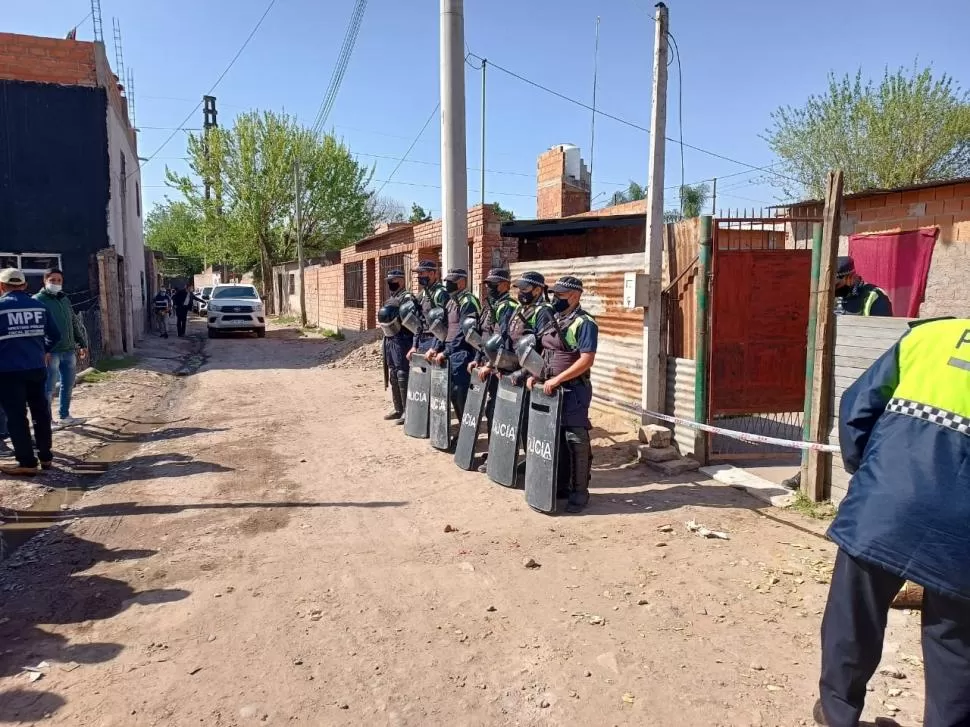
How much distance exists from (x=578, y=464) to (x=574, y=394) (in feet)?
1.74

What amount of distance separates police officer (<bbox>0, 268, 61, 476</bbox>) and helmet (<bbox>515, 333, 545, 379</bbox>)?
4319 mm

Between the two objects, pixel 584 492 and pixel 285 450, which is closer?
pixel 584 492

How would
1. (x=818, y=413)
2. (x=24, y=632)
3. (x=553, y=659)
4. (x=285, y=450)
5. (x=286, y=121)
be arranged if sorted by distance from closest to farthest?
(x=553, y=659)
(x=24, y=632)
(x=818, y=413)
(x=285, y=450)
(x=286, y=121)

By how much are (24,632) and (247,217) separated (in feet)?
98.0

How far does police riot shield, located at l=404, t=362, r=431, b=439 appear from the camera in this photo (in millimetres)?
7566

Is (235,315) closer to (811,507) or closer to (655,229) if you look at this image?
(655,229)

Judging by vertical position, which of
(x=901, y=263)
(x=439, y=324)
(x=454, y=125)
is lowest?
(x=439, y=324)

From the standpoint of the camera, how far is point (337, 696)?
2945 mm

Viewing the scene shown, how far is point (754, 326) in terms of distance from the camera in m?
6.39

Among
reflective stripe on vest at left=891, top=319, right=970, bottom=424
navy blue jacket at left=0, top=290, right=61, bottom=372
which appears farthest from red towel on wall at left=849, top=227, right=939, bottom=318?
navy blue jacket at left=0, top=290, right=61, bottom=372

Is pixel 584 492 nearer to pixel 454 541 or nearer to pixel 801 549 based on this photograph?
pixel 454 541

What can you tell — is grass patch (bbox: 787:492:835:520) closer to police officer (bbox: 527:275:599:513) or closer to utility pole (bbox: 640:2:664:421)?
police officer (bbox: 527:275:599:513)

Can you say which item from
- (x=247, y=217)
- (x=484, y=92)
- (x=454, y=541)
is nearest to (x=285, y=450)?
(x=454, y=541)

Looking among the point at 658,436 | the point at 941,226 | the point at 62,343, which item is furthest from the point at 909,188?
the point at 62,343
